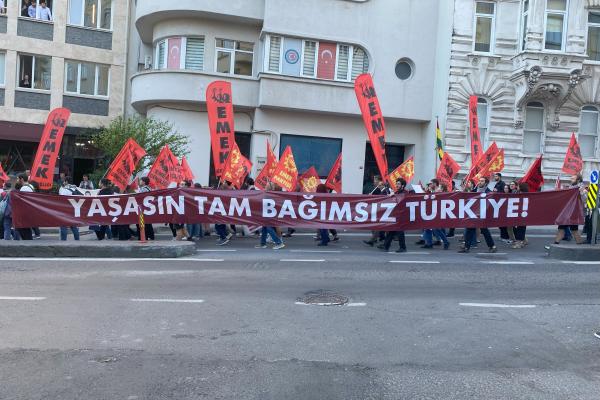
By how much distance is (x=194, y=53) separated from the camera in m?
22.0

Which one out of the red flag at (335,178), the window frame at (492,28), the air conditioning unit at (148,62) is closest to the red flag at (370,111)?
the red flag at (335,178)

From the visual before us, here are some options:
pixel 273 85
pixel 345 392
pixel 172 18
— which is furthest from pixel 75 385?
pixel 172 18

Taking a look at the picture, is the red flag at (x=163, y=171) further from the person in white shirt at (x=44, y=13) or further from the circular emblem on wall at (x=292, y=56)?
the person in white shirt at (x=44, y=13)

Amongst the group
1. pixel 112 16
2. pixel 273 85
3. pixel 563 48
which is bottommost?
pixel 273 85

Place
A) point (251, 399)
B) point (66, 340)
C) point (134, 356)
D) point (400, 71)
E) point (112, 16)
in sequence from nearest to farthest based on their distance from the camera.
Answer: point (251, 399)
point (134, 356)
point (66, 340)
point (400, 71)
point (112, 16)

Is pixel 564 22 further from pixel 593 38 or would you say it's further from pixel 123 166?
pixel 123 166

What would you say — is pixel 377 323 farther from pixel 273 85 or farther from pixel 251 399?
pixel 273 85

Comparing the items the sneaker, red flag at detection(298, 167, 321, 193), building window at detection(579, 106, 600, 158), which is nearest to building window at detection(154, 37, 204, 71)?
red flag at detection(298, 167, 321, 193)

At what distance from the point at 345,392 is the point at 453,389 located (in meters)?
0.96

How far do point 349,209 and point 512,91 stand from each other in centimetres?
1245

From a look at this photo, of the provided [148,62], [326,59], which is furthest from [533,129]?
[148,62]

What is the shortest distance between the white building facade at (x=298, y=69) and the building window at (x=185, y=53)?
0.13 ft

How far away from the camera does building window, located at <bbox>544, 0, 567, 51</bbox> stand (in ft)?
69.0

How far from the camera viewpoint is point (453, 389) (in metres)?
4.71
